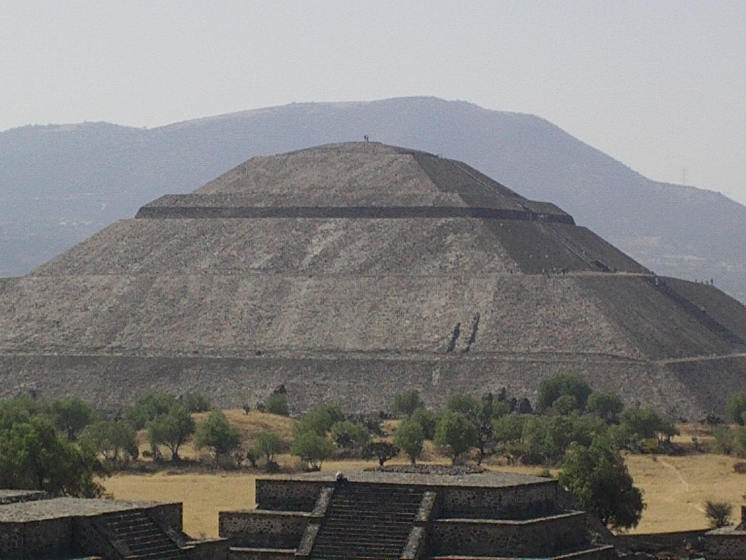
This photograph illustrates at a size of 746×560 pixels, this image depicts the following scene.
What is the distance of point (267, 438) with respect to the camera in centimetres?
10181

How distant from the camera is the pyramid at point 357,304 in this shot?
136 metres

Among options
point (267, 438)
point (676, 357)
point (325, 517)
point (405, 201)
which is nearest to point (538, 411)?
point (676, 357)

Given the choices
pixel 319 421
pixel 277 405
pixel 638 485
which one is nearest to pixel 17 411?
pixel 319 421

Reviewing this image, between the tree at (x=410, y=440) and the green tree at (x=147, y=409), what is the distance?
1942 centimetres

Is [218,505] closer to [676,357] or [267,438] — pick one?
[267,438]

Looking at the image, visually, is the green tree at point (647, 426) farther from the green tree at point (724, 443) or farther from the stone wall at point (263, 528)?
the stone wall at point (263, 528)

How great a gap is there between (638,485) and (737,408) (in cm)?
3450

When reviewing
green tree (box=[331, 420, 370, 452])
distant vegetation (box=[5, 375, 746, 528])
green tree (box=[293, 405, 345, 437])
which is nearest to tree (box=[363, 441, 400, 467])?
distant vegetation (box=[5, 375, 746, 528])

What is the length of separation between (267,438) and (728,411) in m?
35.7

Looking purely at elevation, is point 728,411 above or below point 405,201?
below

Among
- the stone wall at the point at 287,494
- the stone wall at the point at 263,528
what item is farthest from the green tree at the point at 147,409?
the stone wall at the point at 263,528

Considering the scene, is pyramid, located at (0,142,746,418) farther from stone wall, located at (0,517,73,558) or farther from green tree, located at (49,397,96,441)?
stone wall, located at (0,517,73,558)

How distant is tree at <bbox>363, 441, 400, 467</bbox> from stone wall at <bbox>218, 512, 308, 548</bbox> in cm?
3881

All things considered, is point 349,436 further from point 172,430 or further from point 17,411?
point 17,411
